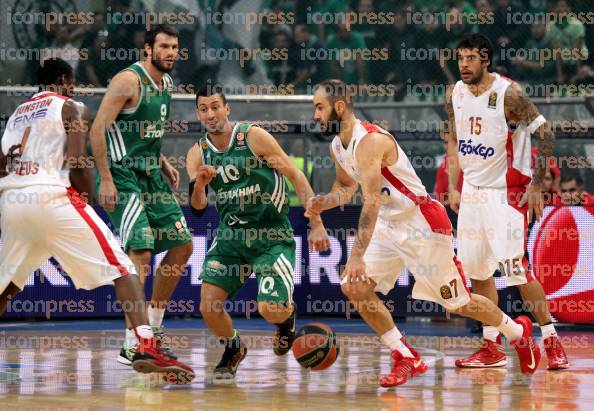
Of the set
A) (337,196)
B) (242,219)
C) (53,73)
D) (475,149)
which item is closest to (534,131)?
(475,149)

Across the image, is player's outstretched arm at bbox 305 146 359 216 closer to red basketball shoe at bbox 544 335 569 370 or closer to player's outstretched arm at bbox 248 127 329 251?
player's outstretched arm at bbox 248 127 329 251

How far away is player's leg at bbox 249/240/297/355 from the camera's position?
8.34m

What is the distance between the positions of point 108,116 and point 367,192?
221cm

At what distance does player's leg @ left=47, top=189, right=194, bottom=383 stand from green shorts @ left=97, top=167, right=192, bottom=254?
1.26 meters

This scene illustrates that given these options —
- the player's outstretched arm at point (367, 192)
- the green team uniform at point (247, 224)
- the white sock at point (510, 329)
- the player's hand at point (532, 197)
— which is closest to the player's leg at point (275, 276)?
the green team uniform at point (247, 224)

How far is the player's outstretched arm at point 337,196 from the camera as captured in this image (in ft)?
25.6

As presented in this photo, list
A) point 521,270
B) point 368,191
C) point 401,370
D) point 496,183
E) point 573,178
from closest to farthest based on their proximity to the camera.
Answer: point 368,191
point 401,370
point 521,270
point 496,183
point 573,178

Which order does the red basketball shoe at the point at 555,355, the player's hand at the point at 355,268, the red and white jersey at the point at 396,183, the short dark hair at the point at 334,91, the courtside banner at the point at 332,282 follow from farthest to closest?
1. the courtside banner at the point at 332,282
2. the red basketball shoe at the point at 555,355
3. the red and white jersey at the point at 396,183
4. the short dark hair at the point at 334,91
5. the player's hand at the point at 355,268

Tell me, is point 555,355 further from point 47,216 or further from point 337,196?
point 47,216

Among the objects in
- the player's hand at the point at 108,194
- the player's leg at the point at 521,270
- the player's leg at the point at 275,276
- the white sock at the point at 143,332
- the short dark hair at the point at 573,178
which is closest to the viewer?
the white sock at the point at 143,332

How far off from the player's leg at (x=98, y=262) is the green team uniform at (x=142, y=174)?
127 centimetres

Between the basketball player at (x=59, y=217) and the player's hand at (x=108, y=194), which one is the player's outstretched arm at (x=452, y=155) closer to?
the player's hand at (x=108, y=194)

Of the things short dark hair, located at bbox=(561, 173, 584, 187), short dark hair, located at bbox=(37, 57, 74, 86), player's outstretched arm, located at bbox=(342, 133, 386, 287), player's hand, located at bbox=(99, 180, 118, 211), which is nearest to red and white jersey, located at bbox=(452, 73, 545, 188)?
player's outstretched arm, located at bbox=(342, 133, 386, 287)

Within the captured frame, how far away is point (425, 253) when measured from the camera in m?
8.29
